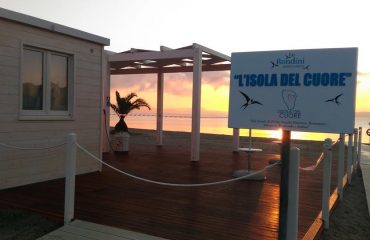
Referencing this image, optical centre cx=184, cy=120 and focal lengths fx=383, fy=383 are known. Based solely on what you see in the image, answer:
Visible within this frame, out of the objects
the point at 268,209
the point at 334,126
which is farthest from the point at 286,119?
the point at 268,209

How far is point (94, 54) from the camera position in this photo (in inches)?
339

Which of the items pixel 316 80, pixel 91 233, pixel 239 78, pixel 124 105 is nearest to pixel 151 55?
pixel 124 105

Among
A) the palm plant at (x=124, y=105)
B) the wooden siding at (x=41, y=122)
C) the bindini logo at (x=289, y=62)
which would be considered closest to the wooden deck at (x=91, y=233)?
the bindini logo at (x=289, y=62)

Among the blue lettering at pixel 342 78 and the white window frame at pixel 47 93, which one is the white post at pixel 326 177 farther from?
the white window frame at pixel 47 93

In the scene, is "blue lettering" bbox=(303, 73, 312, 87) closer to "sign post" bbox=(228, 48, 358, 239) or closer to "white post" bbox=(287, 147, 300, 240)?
"sign post" bbox=(228, 48, 358, 239)

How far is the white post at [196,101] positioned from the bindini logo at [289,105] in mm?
7614

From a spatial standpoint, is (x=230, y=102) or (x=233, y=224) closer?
(x=230, y=102)

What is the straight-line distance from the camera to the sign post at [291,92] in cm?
302

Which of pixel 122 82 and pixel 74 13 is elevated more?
pixel 74 13

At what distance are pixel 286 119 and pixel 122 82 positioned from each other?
563 inches

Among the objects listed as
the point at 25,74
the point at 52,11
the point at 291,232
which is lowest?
the point at 291,232

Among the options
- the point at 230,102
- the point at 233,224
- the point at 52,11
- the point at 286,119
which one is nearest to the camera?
the point at 286,119

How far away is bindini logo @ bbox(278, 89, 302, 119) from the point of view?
318cm

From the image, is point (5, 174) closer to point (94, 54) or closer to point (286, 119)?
point (94, 54)
